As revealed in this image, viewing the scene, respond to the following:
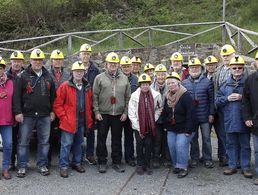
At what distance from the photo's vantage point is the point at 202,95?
7.59 m

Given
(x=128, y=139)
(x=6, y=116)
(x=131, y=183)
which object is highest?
(x=6, y=116)

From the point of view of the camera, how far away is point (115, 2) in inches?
893

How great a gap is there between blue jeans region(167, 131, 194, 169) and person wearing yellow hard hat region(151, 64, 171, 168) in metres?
0.31

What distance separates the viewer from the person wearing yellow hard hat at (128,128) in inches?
311

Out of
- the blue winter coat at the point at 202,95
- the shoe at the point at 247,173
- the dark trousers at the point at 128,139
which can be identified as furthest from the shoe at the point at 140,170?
the shoe at the point at 247,173

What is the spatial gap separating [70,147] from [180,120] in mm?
1905

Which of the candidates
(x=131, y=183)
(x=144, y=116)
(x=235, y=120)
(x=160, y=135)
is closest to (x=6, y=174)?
(x=131, y=183)

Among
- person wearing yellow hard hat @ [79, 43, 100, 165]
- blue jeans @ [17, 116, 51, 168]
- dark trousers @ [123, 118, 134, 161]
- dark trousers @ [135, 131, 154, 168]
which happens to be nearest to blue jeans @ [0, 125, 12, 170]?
blue jeans @ [17, 116, 51, 168]

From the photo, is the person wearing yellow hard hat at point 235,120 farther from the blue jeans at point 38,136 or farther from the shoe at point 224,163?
the blue jeans at point 38,136

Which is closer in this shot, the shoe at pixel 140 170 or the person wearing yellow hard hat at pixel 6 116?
the person wearing yellow hard hat at pixel 6 116

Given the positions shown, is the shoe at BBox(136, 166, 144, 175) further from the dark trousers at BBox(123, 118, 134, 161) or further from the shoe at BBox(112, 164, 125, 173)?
the dark trousers at BBox(123, 118, 134, 161)

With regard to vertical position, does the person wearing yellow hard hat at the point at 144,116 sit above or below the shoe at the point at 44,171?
above

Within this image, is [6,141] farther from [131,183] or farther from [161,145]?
[161,145]

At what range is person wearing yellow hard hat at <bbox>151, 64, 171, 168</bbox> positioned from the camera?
7719mm
